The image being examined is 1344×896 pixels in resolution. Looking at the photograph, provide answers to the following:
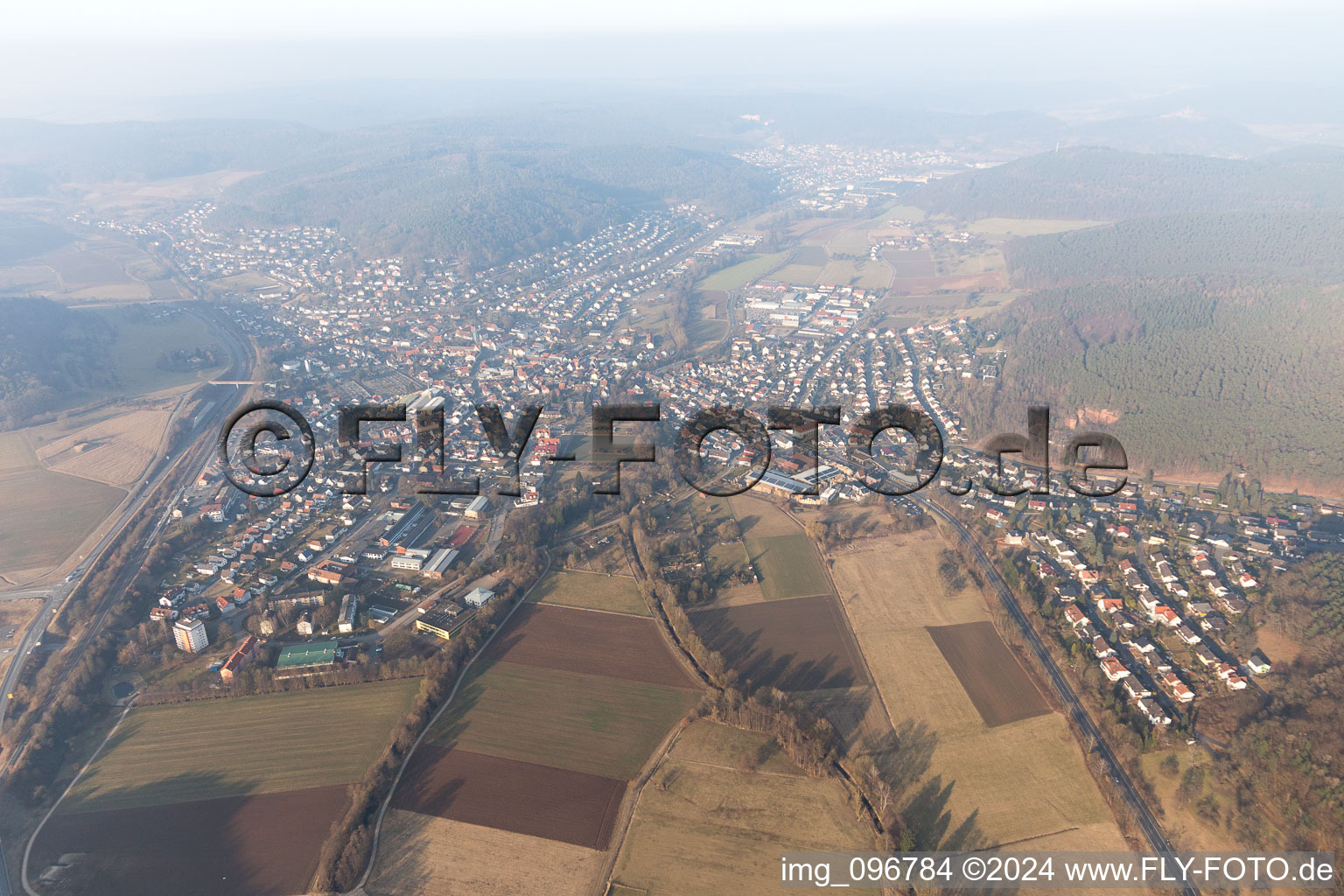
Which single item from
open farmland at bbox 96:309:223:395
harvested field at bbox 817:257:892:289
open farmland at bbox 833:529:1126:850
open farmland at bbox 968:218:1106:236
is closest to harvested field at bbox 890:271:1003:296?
harvested field at bbox 817:257:892:289

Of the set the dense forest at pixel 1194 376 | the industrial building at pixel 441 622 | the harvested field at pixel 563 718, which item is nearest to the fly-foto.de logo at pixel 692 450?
the dense forest at pixel 1194 376

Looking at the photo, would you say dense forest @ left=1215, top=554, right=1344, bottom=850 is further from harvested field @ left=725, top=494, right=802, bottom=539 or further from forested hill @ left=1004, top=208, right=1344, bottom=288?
forested hill @ left=1004, top=208, right=1344, bottom=288

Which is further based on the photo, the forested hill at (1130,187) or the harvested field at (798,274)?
the forested hill at (1130,187)

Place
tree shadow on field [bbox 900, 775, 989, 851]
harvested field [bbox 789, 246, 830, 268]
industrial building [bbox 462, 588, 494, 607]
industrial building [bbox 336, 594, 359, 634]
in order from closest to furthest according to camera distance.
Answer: tree shadow on field [bbox 900, 775, 989, 851], industrial building [bbox 336, 594, 359, 634], industrial building [bbox 462, 588, 494, 607], harvested field [bbox 789, 246, 830, 268]

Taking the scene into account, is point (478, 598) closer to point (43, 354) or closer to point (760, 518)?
point (760, 518)

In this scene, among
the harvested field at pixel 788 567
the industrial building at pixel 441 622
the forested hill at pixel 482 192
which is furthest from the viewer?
the forested hill at pixel 482 192

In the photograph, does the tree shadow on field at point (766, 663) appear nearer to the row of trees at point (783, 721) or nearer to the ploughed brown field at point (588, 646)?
the row of trees at point (783, 721)

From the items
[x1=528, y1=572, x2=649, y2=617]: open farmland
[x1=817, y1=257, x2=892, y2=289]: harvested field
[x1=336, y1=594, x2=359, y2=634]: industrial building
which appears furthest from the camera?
[x1=817, y1=257, x2=892, y2=289]: harvested field

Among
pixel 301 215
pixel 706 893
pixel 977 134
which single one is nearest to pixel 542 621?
pixel 706 893
